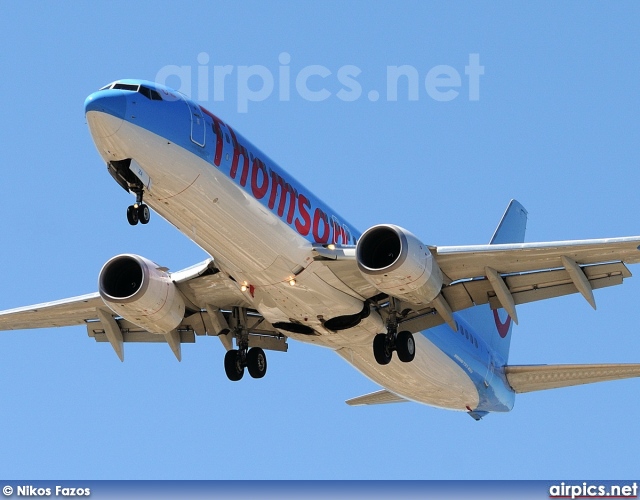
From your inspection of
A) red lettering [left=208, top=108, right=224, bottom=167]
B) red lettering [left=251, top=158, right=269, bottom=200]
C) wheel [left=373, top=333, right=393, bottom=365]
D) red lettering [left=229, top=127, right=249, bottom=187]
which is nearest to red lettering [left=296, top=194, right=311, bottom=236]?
red lettering [left=251, top=158, right=269, bottom=200]

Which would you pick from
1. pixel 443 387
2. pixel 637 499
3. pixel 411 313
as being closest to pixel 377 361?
pixel 411 313

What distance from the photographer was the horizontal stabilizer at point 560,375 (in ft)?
107

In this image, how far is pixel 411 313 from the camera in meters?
31.0

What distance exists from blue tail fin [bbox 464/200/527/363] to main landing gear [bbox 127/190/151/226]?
45.3 ft

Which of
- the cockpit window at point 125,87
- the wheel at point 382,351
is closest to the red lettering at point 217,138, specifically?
the cockpit window at point 125,87

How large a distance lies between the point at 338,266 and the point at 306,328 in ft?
8.54

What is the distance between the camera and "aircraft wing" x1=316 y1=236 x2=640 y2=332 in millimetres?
28109

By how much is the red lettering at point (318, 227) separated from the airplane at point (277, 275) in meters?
0.05

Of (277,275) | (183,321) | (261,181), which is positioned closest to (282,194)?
(261,181)

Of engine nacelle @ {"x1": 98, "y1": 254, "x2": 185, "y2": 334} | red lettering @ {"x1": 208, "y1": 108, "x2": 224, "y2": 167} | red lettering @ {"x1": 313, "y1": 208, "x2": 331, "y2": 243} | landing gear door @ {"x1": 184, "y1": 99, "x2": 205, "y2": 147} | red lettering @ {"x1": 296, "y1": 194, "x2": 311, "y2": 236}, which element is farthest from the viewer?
engine nacelle @ {"x1": 98, "y1": 254, "x2": 185, "y2": 334}

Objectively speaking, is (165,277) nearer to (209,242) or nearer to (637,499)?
(209,242)

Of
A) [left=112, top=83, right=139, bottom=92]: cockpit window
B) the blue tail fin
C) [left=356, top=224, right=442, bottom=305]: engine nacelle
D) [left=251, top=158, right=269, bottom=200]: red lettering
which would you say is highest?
the blue tail fin

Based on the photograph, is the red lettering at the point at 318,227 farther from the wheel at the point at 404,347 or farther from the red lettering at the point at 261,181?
the wheel at the point at 404,347

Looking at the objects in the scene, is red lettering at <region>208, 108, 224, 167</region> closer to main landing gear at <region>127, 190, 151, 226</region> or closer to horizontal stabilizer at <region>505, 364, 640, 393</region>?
main landing gear at <region>127, 190, 151, 226</region>
